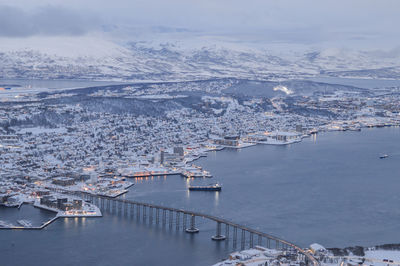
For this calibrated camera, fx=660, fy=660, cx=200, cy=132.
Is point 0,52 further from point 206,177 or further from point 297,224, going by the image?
point 297,224

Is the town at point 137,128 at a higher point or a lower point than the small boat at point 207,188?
higher

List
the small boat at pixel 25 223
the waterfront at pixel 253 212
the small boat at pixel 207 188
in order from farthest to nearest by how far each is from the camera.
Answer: the small boat at pixel 207 188 < the small boat at pixel 25 223 < the waterfront at pixel 253 212

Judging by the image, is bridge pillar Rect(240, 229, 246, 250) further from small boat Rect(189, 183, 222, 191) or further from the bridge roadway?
small boat Rect(189, 183, 222, 191)

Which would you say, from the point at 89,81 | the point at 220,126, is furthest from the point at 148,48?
the point at 220,126

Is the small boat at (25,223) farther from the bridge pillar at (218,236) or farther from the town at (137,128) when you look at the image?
the bridge pillar at (218,236)

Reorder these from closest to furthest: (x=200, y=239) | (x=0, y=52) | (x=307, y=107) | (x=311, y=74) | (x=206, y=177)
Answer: (x=200, y=239) < (x=206, y=177) < (x=307, y=107) < (x=0, y=52) < (x=311, y=74)

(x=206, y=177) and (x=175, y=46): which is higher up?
(x=175, y=46)

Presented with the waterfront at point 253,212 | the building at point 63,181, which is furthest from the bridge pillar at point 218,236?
the building at point 63,181

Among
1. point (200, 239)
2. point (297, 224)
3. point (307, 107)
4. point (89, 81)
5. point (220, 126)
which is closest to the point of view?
point (200, 239)
